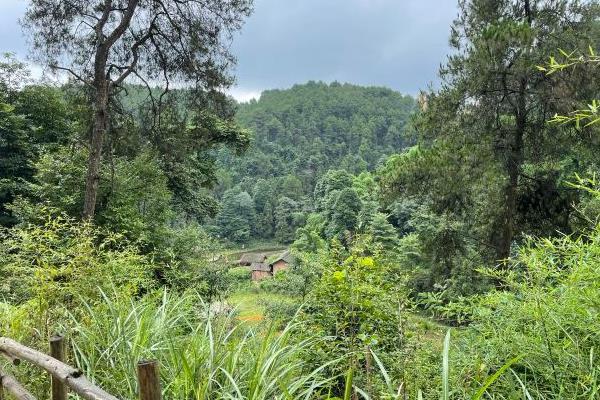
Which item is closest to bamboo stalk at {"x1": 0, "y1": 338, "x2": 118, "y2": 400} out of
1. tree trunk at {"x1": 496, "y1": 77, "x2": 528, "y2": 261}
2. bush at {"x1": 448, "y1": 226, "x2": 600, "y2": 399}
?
bush at {"x1": 448, "y1": 226, "x2": 600, "y2": 399}

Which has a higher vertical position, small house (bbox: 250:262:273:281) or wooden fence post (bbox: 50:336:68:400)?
wooden fence post (bbox: 50:336:68:400)

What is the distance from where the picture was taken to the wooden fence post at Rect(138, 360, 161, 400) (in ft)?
4.53

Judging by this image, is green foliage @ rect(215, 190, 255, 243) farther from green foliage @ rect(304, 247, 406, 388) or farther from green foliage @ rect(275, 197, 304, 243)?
green foliage @ rect(304, 247, 406, 388)

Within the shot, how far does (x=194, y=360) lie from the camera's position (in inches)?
77.1

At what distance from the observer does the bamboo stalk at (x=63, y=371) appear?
154cm

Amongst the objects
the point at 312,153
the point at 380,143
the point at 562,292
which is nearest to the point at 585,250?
the point at 562,292

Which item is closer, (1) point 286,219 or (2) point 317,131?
(1) point 286,219

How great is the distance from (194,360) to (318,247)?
740cm

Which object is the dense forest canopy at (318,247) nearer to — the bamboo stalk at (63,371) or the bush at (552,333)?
the bush at (552,333)

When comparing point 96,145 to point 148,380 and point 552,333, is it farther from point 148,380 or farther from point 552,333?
point 552,333

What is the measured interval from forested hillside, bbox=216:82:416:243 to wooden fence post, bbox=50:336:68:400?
5399cm

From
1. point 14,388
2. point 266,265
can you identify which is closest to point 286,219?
point 266,265

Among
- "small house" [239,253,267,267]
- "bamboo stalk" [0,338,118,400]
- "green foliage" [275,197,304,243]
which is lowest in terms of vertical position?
"small house" [239,253,267,267]

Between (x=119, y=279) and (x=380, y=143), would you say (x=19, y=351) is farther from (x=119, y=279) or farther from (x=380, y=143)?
(x=380, y=143)
